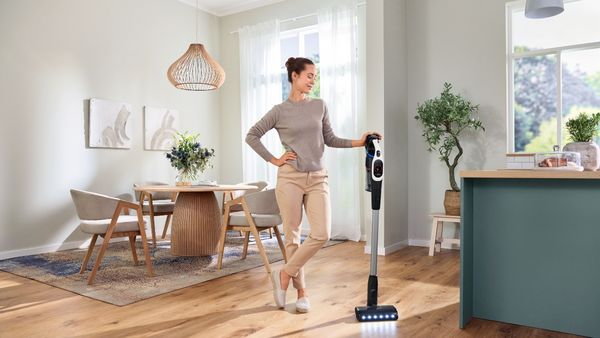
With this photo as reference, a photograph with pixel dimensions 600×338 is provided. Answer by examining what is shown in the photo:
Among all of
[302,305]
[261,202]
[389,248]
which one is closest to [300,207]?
[302,305]

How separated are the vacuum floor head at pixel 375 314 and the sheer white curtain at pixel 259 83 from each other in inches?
146

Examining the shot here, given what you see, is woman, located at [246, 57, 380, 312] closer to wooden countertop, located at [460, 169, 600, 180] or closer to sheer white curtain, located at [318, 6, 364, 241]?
wooden countertop, located at [460, 169, 600, 180]

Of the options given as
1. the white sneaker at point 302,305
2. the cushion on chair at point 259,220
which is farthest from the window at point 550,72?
the white sneaker at point 302,305

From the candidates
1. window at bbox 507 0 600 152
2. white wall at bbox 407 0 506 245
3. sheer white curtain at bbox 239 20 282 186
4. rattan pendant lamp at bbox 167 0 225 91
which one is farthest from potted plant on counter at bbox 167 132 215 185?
window at bbox 507 0 600 152

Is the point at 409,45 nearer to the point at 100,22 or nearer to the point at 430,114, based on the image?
the point at 430,114

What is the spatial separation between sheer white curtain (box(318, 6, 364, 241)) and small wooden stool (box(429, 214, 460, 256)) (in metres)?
1.06

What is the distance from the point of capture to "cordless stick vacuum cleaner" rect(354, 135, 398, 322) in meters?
2.49

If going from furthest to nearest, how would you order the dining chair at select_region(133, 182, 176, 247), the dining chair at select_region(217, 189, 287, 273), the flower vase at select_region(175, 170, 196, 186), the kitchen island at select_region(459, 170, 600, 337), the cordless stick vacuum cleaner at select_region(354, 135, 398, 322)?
the dining chair at select_region(133, 182, 176, 247), the flower vase at select_region(175, 170, 196, 186), the dining chair at select_region(217, 189, 287, 273), the cordless stick vacuum cleaner at select_region(354, 135, 398, 322), the kitchen island at select_region(459, 170, 600, 337)

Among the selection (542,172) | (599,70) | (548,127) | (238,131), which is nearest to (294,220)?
(542,172)

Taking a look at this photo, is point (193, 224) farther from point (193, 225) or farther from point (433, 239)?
point (433, 239)

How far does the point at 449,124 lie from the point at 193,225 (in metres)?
2.61

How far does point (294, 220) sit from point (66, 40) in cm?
377

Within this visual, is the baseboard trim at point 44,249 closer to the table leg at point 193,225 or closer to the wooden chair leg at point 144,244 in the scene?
the table leg at point 193,225

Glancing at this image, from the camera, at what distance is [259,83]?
6.45m
